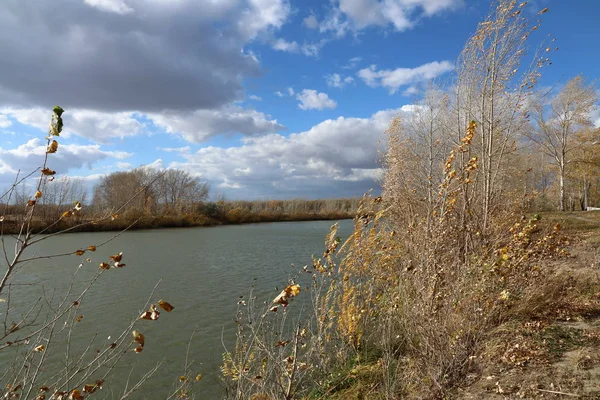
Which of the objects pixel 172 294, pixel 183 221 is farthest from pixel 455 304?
pixel 183 221

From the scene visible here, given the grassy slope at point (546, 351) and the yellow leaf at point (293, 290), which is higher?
the yellow leaf at point (293, 290)

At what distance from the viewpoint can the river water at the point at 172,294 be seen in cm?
605

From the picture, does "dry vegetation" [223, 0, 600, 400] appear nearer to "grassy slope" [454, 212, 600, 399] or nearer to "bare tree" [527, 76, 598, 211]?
"grassy slope" [454, 212, 600, 399]

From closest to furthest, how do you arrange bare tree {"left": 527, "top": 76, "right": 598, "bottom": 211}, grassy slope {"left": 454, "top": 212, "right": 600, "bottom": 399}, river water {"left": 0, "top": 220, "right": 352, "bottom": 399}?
grassy slope {"left": 454, "top": 212, "right": 600, "bottom": 399}
river water {"left": 0, "top": 220, "right": 352, "bottom": 399}
bare tree {"left": 527, "top": 76, "right": 598, "bottom": 211}

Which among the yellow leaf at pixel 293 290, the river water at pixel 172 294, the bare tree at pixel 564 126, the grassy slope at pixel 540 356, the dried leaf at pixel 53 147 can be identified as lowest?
the river water at pixel 172 294

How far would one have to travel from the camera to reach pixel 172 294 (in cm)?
1062

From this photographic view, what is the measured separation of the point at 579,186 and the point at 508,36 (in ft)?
95.7

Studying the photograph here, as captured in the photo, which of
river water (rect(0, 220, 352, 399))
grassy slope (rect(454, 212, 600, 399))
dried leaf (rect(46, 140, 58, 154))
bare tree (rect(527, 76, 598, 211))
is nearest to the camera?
dried leaf (rect(46, 140, 58, 154))

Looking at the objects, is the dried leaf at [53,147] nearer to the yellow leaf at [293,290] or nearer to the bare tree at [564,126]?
the yellow leaf at [293,290]

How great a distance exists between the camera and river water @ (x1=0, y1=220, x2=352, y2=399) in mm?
6047

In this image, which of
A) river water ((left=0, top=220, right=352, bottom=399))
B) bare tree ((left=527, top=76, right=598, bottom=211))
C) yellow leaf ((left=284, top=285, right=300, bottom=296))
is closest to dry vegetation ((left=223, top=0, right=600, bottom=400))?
yellow leaf ((left=284, top=285, right=300, bottom=296))

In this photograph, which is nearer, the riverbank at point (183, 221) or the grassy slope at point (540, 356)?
the grassy slope at point (540, 356)

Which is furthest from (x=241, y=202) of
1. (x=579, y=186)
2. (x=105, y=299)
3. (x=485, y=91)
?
(x=485, y=91)

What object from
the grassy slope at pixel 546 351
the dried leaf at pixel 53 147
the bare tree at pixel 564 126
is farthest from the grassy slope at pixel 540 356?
the bare tree at pixel 564 126
